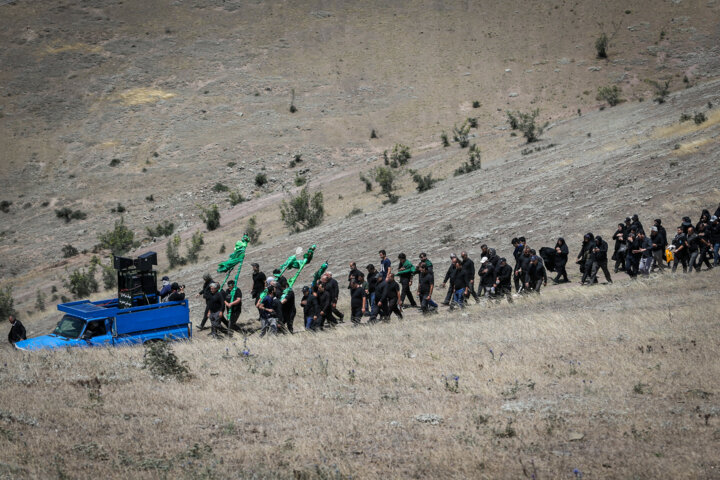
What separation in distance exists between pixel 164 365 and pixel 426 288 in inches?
307

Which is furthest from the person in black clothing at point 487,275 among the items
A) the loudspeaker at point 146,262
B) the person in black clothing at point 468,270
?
the loudspeaker at point 146,262

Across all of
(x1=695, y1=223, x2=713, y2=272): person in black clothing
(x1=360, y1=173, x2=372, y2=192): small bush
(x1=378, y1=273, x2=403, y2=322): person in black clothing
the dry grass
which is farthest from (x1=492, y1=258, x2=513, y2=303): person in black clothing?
(x1=360, y1=173, x2=372, y2=192): small bush

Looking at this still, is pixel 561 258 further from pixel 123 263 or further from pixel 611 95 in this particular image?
pixel 611 95

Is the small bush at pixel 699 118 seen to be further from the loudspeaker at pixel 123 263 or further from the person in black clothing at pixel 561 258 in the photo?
the loudspeaker at pixel 123 263

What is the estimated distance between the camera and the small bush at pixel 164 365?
11.2 metres

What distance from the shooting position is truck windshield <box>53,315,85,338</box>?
14.8m

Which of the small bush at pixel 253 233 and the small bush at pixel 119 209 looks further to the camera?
the small bush at pixel 119 209

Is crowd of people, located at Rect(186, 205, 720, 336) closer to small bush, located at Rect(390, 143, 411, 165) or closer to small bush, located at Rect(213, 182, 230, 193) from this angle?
small bush, located at Rect(390, 143, 411, 165)

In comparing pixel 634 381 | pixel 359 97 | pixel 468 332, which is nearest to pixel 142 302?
pixel 468 332

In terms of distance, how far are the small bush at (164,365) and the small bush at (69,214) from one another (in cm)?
4387

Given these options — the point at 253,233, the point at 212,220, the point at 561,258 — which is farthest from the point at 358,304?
the point at 212,220

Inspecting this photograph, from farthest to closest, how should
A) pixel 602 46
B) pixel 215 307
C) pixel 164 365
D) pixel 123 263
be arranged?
pixel 602 46 → pixel 215 307 → pixel 123 263 → pixel 164 365

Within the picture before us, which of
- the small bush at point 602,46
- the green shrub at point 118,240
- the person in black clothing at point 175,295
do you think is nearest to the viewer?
the person in black clothing at point 175,295

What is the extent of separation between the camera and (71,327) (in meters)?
14.9
